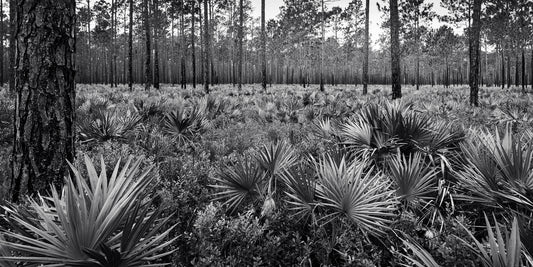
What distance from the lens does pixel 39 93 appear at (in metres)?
2.53

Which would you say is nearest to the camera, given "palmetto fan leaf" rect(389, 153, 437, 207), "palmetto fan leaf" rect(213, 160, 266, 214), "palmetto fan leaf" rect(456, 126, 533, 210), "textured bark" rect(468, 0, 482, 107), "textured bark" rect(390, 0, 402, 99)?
"palmetto fan leaf" rect(456, 126, 533, 210)

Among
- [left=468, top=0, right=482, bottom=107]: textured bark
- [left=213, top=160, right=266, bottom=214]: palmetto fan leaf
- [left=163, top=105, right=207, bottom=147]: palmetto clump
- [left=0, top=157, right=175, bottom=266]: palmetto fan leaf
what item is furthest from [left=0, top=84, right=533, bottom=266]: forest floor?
[left=468, top=0, right=482, bottom=107]: textured bark

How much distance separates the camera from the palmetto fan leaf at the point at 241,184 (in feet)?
9.30

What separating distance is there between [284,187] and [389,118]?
142 centimetres

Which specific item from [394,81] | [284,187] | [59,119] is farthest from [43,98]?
[394,81]

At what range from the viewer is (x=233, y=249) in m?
2.49

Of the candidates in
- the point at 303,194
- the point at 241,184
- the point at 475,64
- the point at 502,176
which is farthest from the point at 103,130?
the point at 475,64

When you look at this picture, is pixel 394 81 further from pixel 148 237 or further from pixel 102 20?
pixel 102 20

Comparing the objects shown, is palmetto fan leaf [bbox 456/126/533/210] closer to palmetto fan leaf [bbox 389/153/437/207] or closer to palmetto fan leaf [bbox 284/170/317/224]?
palmetto fan leaf [bbox 389/153/437/207]

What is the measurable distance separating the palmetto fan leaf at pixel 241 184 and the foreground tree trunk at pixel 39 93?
4.50 feet

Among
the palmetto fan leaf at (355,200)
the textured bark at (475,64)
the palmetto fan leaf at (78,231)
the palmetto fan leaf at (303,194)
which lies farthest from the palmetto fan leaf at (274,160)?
the textured bark at (475,64)

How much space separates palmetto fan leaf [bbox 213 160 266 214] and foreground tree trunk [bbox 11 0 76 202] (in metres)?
1.37

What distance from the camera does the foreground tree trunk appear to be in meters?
2.52

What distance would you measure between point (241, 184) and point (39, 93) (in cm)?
Result: 177
